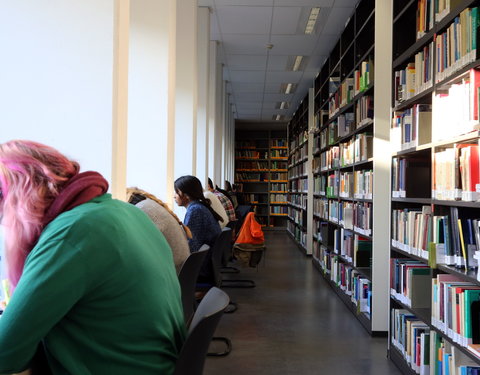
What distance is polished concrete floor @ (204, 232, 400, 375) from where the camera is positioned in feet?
11.5

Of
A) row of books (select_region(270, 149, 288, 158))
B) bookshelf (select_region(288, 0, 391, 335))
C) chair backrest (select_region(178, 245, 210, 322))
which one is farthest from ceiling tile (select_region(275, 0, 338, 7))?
row of books (select_region(270, 149, 288, 158))

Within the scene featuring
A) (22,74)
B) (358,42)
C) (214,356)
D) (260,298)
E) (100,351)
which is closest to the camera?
(100,351)

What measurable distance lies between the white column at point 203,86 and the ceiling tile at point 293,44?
1300mm

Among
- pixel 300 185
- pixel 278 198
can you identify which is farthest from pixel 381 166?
pixel 278 198

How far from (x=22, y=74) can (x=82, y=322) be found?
143cm

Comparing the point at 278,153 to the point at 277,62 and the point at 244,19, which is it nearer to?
the point at 277,62

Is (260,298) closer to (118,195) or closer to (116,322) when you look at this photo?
(118,195)

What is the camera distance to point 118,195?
2467 mm

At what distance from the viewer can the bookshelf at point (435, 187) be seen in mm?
2479

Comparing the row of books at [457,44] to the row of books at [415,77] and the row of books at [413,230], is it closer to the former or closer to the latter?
the row of books at [415,77]

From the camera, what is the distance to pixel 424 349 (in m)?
3.07

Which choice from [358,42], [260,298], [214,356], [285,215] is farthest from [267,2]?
[285,215]

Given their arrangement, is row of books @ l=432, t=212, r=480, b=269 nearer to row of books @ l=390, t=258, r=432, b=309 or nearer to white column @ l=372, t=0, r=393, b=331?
row of books @ l=390, t=258, r=432, b=309

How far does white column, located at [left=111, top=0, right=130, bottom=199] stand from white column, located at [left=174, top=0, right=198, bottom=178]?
Answer: 2462 mm
